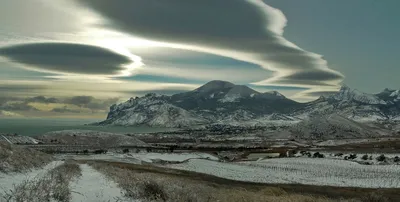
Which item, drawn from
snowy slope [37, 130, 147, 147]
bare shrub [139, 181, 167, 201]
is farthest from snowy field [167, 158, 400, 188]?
snowy slope [37, 130, 147, 147]

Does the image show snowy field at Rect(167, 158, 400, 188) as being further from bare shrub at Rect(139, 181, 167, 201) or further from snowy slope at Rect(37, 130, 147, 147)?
snowy slope at Rect(37, 130, 147, 147)

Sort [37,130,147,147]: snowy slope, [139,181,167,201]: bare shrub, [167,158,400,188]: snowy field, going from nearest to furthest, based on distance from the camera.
Result: [139,181,167,201]: bare shrub → [167,158,400,188]: snowy field → [37,130,147,147]: snowy slope

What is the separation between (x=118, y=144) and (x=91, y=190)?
6593 inches

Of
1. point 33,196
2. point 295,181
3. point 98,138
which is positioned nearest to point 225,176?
point 295,181

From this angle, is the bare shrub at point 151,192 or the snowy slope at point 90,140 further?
the snowy slope at point 90,140

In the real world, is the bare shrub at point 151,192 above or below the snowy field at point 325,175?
above

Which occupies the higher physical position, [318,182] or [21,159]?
[21,159]

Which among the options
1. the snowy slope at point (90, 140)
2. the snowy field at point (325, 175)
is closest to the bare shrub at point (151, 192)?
the snowy field at point (325, 175)

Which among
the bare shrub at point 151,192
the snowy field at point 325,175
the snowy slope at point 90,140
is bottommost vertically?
the snowy slope at point 90,140

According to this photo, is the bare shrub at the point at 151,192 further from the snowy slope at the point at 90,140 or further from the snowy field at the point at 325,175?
the snowy slope at the point at 90,140

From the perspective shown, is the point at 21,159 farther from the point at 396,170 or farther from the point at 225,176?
the point at 396,170

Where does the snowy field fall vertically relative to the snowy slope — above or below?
above

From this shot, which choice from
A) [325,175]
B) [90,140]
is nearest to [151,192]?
[325,175]

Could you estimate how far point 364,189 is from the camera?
4469 cm
